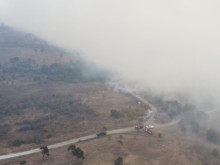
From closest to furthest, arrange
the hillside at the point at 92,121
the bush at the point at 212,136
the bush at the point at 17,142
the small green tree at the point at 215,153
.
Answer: the hillside at the point at 92,121
the small green tree at the point at 215,153
the bush at the point at 17,142
the bush at the point at 212,136

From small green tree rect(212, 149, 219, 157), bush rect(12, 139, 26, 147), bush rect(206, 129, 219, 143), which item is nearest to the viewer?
small green tree rect(212, 149, 219, 157)

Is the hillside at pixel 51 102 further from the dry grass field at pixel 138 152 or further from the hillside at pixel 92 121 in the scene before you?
the dry grass field at pixel 138 152

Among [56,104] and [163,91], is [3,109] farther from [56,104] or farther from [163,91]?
[163,91]

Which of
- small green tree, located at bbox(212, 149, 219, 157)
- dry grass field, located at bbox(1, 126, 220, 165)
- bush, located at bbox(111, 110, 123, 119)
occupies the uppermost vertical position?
bush, located at bbox(111, 110, 123, 119)

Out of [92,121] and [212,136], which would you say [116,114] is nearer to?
[92,121]

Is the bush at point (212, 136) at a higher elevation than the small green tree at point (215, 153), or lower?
higher

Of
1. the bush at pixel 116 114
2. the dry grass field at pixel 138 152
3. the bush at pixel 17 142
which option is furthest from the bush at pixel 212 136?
the bush at pixel 17 142

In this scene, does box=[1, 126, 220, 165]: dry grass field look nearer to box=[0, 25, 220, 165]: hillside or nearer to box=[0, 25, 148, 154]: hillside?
box=[0, 25, 220, 165]: hillside

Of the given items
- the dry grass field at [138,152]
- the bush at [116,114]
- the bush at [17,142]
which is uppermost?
the bush at [116,114]

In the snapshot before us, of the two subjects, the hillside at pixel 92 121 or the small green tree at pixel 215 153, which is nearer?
the hillside at pixel 92 121

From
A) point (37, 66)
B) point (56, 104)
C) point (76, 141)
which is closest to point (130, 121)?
point (76, 141)

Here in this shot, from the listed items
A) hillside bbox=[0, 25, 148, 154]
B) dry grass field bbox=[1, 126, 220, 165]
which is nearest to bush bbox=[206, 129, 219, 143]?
dry grass field bbox=[1, 126, 220, 165]
